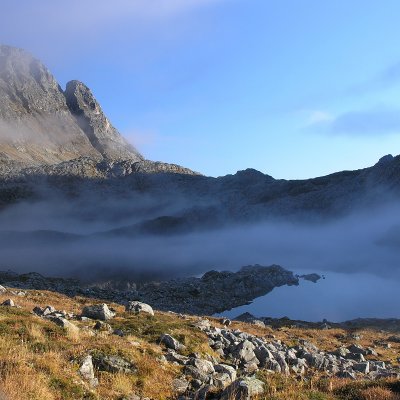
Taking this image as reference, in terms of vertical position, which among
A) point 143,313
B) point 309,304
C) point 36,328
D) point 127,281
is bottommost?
point 309,304

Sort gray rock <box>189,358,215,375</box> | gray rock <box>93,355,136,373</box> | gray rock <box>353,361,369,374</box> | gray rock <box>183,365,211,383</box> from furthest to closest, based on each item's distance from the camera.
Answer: gray rock <box>353,361,369,374</box>, gray rock <box>189,358,215,375</box>, gray rock <box>183,365,211,383</box>, gray rock <box>93,355,136,373</box>

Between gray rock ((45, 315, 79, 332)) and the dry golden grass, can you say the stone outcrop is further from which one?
the dry golden grass

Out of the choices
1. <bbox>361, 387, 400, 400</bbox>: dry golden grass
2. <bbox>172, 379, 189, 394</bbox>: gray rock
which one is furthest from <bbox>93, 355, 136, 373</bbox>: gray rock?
<bbox>361, 387, 400, 400</bbox>: dry golden grass

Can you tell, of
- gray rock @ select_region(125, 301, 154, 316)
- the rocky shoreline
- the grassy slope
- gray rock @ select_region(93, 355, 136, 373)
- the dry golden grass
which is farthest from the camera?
the rocky shoreline

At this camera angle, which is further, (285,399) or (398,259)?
(398,259)

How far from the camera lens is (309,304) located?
328 feet

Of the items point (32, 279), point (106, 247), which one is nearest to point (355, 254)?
point (106, 247)

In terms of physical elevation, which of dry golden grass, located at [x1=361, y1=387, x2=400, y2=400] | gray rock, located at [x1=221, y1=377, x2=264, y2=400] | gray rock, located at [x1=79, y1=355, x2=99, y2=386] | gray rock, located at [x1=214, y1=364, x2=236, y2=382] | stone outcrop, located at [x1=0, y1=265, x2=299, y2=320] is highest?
gray rock, located at [x1=79, y1=355, x2=99, y2=386]

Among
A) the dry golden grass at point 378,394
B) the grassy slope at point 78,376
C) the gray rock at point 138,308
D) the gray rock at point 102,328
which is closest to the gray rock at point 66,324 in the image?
the grassy slope at point 78,376

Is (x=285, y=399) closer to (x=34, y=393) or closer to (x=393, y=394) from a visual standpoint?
(x=393, y=394)

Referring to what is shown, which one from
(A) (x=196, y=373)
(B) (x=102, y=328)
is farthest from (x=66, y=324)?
(A) (x=196, y=373)

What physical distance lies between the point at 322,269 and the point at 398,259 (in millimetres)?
32386

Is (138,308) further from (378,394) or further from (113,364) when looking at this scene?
(378,394)

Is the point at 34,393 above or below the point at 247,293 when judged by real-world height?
above
